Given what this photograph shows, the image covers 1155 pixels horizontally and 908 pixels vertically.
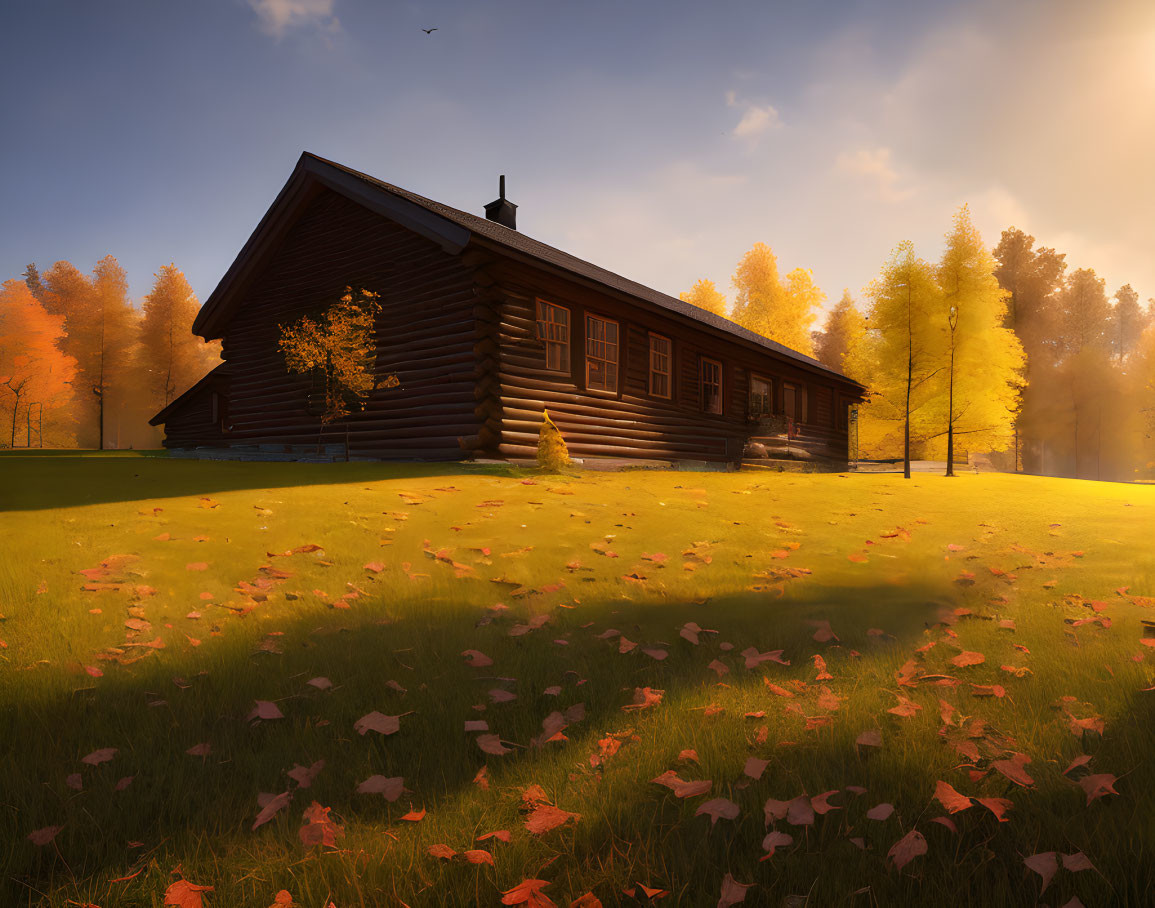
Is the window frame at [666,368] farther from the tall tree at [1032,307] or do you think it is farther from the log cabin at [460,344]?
the tall tree at [1032,307]

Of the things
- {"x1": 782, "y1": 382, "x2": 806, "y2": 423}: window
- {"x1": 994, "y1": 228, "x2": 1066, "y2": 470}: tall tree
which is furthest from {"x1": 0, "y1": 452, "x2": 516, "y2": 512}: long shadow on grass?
{"x1": 994, "y1": 228, "x2": 1066, "y2": 470}: tall tree

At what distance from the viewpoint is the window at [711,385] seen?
1869cm

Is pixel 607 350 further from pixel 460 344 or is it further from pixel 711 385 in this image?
pixel 711 385

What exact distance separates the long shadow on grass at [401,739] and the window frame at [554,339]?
9.79 m

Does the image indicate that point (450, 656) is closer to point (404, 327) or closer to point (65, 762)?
point (65, 762)

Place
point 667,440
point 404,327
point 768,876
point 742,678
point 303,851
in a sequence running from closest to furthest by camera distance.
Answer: point 768,876
point 303,851
point 742,678
point 404,327
point 667,440

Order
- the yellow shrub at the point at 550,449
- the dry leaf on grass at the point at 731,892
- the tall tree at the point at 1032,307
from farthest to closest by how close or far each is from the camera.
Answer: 1. the tall tree at the point at 1032,307
2. the yellow shrub at the point at 550,449
3. the dry leaf on grass at the point at 731,892

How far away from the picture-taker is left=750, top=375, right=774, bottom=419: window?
21.1 metres

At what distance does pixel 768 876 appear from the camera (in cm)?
194

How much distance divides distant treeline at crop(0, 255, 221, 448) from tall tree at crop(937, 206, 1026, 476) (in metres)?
35.3

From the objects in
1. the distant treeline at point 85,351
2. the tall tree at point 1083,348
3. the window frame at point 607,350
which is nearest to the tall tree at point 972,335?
the window frame at point 607,350

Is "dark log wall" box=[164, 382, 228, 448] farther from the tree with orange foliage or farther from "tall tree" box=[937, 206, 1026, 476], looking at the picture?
"tall tree" box=[937, 206, 1026, 476]

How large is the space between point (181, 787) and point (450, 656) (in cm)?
148

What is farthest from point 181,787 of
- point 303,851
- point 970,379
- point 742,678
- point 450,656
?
point 970,379
